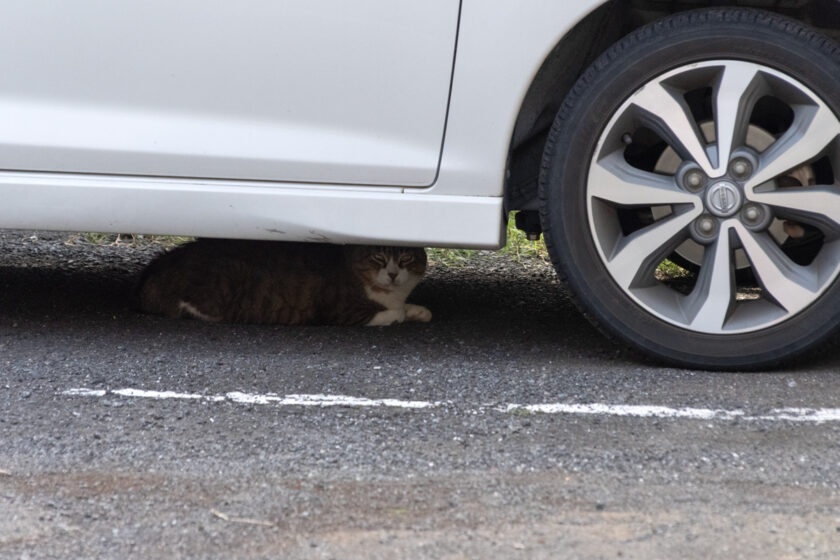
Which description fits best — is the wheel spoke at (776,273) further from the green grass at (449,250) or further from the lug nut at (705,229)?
the green grass at (449,250)

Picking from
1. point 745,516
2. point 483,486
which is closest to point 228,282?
point 483,486

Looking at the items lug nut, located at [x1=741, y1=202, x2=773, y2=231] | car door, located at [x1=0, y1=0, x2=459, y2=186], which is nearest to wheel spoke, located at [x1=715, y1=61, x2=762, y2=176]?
lug nut, located at [x1=741, y1=202, x2=773, y2=231]

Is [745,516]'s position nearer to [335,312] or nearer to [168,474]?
[168,474]

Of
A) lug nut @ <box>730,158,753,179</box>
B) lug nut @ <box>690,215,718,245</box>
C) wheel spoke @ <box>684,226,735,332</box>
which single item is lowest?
wheel spoke @ <box>684,226,735,332</box>

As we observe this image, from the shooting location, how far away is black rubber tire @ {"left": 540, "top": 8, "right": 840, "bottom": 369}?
116 inches

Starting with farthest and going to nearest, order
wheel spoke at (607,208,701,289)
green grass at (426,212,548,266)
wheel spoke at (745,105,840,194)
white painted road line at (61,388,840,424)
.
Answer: green grass at (426,212,548,266)
wheel spoke at (607,208,701,289)
wheel spoke at (745,105,840,194)
white painted road line at (61,388,840,424)

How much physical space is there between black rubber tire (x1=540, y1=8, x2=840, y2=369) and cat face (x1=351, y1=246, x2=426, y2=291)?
129cm

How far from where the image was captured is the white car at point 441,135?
300 cm

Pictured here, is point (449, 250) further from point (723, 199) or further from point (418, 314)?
point (723, 199)

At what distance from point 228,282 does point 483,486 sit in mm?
2086

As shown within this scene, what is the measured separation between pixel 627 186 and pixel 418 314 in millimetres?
1297

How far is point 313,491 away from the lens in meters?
2.25

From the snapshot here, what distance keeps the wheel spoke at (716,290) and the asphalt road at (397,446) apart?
A: 0.16 m

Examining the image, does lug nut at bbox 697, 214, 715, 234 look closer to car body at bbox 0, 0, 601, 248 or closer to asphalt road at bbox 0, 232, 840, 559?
asphalt road at bbox 0, 232, 840, 559
